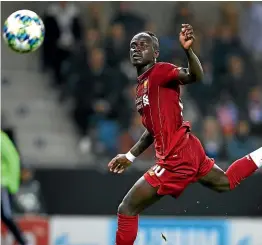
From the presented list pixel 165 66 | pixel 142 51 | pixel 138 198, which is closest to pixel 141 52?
pixel 142 51

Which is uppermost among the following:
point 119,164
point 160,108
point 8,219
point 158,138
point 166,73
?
point 166,73

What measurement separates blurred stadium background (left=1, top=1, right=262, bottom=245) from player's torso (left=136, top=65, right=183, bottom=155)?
4.12 metres

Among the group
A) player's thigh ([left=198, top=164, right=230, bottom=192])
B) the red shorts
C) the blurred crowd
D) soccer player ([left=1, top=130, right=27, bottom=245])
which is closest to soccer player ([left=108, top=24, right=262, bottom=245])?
the red shorts

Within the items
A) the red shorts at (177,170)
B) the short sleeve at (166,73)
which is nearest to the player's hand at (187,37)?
the short sleeve at (166,73)

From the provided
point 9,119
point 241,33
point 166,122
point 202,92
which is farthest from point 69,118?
point 166,122

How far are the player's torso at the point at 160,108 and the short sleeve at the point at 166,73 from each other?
2.0 inches

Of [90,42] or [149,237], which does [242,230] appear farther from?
[90,42]

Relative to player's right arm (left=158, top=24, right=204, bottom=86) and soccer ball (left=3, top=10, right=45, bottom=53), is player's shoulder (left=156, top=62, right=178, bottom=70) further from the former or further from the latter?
soccer ball (left=3, top=10, right=45, bottom=53)

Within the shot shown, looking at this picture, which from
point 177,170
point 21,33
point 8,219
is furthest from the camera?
point 8,219

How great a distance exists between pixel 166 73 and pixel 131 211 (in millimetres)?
1234

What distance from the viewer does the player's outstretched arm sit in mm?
7199

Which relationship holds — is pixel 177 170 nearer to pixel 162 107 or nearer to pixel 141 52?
pixel 162 107

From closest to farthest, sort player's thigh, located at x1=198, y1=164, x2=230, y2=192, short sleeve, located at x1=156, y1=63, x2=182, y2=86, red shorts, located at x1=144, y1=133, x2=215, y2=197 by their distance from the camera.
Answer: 1. short sleeve, located at x1=156, y1=63, x2=182, y2=86
2. red shorts, located at x1=144, y1=133, x2=215, y2=197
3. player's thigh, located at x1=198, y1=164, x2=230, y2=192

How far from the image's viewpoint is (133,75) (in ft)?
47.2
